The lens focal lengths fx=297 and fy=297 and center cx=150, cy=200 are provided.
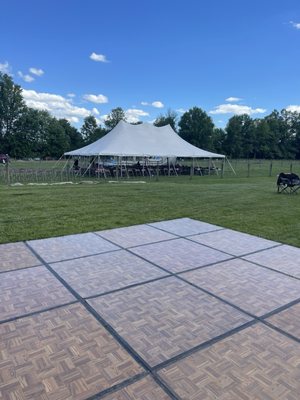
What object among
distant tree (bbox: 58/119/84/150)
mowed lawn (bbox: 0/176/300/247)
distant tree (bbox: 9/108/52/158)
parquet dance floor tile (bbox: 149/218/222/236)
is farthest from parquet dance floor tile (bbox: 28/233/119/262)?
distant tree (bbox: 58/119/84/150)

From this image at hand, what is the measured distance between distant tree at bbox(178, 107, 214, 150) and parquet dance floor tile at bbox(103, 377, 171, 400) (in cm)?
6117

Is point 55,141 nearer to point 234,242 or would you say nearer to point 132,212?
point 132,212

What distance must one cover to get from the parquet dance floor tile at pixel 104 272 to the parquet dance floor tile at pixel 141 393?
1.19 meters

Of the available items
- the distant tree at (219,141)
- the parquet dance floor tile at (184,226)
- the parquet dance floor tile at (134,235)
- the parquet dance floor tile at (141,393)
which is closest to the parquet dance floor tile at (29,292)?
the parquet dance floor tile at (141,393)

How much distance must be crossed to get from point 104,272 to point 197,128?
61513mm

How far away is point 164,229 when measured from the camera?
205 inches

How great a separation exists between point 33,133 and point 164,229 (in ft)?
170

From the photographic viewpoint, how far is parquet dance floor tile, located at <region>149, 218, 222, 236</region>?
199 inches

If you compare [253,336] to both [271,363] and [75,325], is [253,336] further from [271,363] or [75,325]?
[75,325]

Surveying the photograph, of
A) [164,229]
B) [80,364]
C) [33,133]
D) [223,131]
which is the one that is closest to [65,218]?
[164,229]

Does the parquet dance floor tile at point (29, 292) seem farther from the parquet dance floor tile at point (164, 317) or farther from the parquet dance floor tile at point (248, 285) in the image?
the parquet dance floor tile at point (248, 285)

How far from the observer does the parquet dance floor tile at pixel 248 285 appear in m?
2.62

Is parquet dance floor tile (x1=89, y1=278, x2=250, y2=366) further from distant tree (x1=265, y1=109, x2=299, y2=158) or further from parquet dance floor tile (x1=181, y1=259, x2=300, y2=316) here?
distant tree (x1=265, y1=109, x2=299, y2=158)

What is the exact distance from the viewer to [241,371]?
176cm
